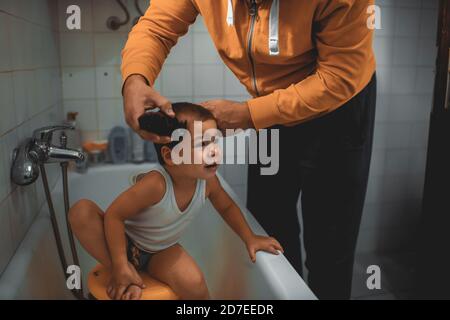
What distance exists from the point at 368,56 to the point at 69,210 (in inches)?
21.6

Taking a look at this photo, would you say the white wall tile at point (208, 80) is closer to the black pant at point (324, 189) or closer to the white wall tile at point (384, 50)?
the black pant at point (324, 189)

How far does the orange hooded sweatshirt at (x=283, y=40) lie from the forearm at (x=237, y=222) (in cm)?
16

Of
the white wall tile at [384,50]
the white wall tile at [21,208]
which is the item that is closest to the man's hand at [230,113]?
the white wall tile at [21,208]

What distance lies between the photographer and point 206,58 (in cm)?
82

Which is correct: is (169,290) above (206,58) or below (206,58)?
below

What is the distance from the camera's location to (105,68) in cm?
77

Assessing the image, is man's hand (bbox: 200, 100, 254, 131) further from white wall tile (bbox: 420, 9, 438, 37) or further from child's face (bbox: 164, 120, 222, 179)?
white wall tile (bbox: 420, 9, 438, 37)

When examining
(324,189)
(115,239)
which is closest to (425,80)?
(324,189)

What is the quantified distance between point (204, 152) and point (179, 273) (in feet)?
0.62

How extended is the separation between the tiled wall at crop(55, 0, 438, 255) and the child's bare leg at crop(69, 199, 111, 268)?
0.65 feet

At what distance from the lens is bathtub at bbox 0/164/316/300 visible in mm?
641

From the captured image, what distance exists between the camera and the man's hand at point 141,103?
572mm
